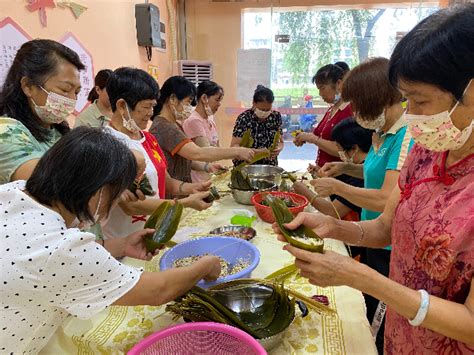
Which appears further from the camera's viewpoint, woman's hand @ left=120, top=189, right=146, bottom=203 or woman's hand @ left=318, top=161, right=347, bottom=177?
woman's hand @ left=318, top=161, right=347, bottom=177

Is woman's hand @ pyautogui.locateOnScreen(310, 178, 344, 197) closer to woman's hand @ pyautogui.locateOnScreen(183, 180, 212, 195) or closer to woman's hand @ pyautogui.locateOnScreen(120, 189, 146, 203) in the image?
woman's hand @ pyautogui.locateOnScreen(183, 180, 212, 195)

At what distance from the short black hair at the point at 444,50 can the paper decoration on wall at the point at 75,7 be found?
9.12ft

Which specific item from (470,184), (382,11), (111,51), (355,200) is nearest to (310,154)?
(382,11)

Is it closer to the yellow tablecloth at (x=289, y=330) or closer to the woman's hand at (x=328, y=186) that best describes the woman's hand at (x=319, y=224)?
the yellow tablecloth at (x=289, y=330)

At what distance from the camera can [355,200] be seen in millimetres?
1772

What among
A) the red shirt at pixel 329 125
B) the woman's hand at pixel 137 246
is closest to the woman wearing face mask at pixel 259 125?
the red shirt at pixel 329 125

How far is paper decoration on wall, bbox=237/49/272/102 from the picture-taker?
16.9 ft

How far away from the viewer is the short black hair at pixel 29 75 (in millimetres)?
1613

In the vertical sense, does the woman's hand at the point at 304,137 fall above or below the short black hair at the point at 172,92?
below

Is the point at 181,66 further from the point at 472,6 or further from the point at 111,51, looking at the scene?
the point at 472,6

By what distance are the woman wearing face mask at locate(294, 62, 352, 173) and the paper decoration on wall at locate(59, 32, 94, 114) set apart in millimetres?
2123

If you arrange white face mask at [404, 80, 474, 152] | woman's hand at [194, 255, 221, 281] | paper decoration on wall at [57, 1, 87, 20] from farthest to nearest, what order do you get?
paper decoration on wall at [57, 1, 87, 20], woman's hand at [194, 255, 221, 281], white face mask at [404, 80, 474, 152]

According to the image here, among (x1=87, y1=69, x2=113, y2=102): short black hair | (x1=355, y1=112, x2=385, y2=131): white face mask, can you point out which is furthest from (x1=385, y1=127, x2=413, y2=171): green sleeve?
(x1=87, y1=69, x2=113, y2=102): short black hair

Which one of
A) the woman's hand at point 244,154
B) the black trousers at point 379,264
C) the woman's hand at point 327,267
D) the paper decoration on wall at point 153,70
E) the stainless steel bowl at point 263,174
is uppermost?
the paper decoration on wall at point 153,70
